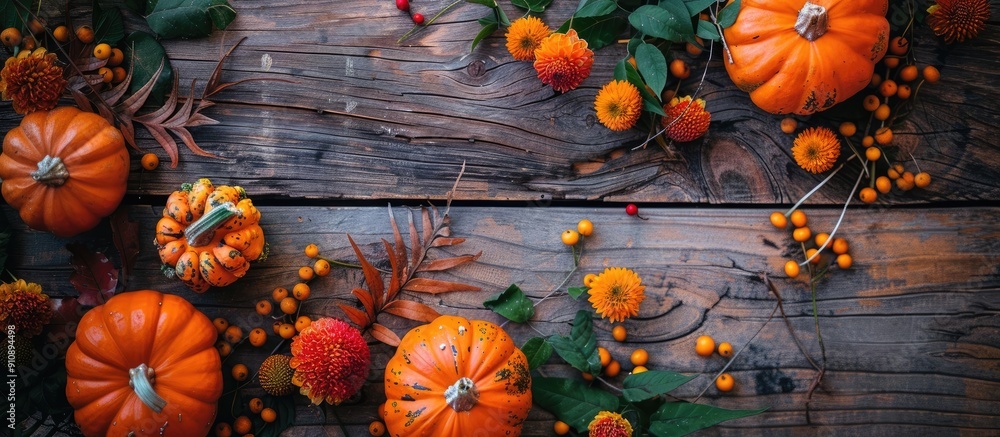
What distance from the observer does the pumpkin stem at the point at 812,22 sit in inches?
55.5

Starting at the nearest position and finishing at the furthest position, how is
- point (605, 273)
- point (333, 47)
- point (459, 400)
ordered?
point (459, 400)
point (605, 273)
point (333, 47)

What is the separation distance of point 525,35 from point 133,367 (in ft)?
3.76

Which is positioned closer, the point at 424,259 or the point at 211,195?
the point at 211,195

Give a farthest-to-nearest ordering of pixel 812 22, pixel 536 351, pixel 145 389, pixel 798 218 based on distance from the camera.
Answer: pixel 798 218, pixel 536 351, pixel 812 22, pixel 145 389

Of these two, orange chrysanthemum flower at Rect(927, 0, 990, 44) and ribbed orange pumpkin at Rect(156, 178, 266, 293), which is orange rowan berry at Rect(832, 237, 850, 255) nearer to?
orange chrysanthemum flower at Rect(927, 0, 990, 44)

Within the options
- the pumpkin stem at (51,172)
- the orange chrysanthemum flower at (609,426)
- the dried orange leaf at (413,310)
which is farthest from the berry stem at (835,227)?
the pumpkin stem at (51,172)

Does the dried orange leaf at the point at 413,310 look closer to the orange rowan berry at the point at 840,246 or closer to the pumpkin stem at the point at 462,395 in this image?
the pumpkin stem at the point at 462,395

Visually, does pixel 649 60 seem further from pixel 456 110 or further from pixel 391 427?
pixel 391 427

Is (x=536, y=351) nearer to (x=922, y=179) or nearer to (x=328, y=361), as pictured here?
(x=328, y=361)

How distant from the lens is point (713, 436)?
5.16 feet

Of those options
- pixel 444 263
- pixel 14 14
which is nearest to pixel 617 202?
pixel 444 263

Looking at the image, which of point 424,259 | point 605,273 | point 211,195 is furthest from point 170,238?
point 605,273

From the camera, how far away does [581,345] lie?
5.10 ft

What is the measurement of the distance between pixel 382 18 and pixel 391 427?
1.00 metres
